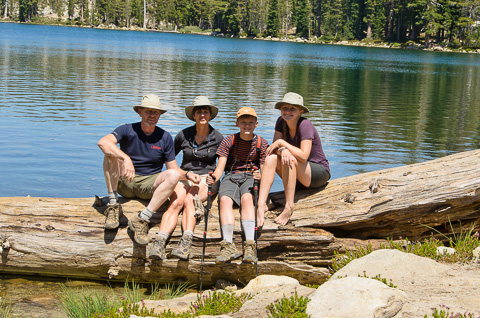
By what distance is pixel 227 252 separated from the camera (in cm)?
632

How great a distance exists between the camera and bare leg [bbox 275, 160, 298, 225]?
6598mm

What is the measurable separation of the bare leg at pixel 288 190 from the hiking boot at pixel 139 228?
1.73 m

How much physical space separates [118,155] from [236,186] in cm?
160

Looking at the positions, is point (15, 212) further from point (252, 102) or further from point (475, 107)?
point (475, 107)

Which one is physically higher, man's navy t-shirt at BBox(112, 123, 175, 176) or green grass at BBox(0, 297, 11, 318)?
man's navy t-shirt at BBox(112, 123, 175, 176)

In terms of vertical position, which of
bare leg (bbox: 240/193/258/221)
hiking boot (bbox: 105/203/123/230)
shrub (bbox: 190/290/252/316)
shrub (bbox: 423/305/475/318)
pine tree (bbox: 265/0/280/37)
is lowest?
shrub (bbox: 190/290/252/316)

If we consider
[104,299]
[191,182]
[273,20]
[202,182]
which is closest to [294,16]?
[273,20]

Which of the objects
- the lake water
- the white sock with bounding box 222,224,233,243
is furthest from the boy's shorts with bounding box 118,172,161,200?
the lake water

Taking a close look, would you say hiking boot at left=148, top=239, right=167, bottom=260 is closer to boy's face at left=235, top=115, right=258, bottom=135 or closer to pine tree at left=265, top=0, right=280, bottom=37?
boy's face at left=235, top=115, right=258, bottom=135

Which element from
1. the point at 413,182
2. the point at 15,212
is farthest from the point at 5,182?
the point at 413,182

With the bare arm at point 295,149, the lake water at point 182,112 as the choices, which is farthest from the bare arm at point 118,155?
the lake water at point 182,112

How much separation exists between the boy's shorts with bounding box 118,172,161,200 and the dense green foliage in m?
116

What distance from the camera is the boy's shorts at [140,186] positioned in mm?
6801

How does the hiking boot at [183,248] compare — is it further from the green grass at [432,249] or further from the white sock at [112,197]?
the green grass at [432,249]
